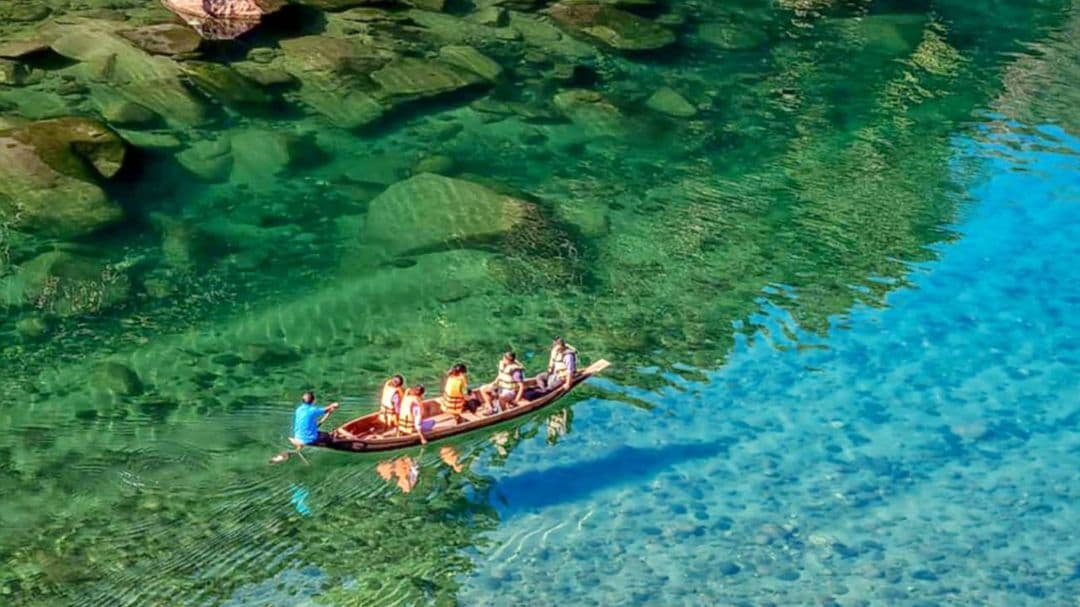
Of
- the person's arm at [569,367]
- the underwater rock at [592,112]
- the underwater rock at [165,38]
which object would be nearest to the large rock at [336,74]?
the underwater rock at [165,38]

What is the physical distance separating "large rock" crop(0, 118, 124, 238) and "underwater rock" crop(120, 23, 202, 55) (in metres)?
6.11

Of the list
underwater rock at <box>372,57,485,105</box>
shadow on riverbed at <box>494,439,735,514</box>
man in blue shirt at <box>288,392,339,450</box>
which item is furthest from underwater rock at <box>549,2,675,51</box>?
man in blue shirt at <box>288,392,339,450</box>

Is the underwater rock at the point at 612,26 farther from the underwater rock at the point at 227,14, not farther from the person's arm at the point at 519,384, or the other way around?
the person's arm at the point at 519,384

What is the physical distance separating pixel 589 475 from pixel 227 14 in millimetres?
21812

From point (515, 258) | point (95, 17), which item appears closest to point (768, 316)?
point (515, 258)

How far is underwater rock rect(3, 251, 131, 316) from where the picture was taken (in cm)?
2394

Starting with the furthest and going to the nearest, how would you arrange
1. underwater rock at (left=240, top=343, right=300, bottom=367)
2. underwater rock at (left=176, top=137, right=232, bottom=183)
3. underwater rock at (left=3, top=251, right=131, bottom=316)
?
underwater rock at (left=176, top=137, right=232, bottom=183), underwater rock at (left=3, top=251, right=131, bottom=316), underwater rock at (left=240, top=343, right=300, bottom=367)

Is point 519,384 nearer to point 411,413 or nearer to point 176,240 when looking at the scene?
point 411,413

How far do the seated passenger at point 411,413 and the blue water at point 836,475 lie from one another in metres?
1.23

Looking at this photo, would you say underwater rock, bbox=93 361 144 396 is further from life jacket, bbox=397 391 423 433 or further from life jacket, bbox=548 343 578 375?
life jacket, bbox=548 343 578 375

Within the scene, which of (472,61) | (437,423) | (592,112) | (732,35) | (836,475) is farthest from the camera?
(732,35)

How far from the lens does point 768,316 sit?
2566cm

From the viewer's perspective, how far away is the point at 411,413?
1988 cm

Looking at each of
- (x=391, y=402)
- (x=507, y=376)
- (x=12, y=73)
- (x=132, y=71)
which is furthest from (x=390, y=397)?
(x=12, y=73)
